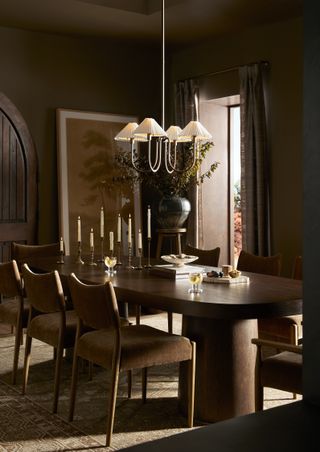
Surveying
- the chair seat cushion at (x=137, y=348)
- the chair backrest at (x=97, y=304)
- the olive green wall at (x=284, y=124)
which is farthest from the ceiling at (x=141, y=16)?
the chair seat cushion at (x=137, y=348)

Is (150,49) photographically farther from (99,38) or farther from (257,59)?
(257,59)

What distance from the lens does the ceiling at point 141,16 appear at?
669 centimetres

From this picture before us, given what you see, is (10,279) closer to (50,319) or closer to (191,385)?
(50,319)

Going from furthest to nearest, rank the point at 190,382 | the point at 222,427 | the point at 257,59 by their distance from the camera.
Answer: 1. the point at 257,59
2. the point at 190,382
3. the point at 222,427

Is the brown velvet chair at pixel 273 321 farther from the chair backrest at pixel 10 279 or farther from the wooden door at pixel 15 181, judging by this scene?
the wooden door at pixel 15 181

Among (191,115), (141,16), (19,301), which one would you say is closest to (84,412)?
(19,301)

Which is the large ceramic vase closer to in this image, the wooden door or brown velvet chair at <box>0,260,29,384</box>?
the wooden door

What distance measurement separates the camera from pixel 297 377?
3375 mm

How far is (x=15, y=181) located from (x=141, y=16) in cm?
231

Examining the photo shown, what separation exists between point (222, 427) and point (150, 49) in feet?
24.4

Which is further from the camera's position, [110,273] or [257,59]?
[257,59]

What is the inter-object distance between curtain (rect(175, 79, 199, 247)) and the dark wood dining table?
13.1 feet

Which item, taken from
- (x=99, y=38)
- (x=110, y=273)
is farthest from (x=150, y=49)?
(x=110, y=273)

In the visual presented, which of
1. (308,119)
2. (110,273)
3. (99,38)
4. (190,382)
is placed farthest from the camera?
(99,38)
